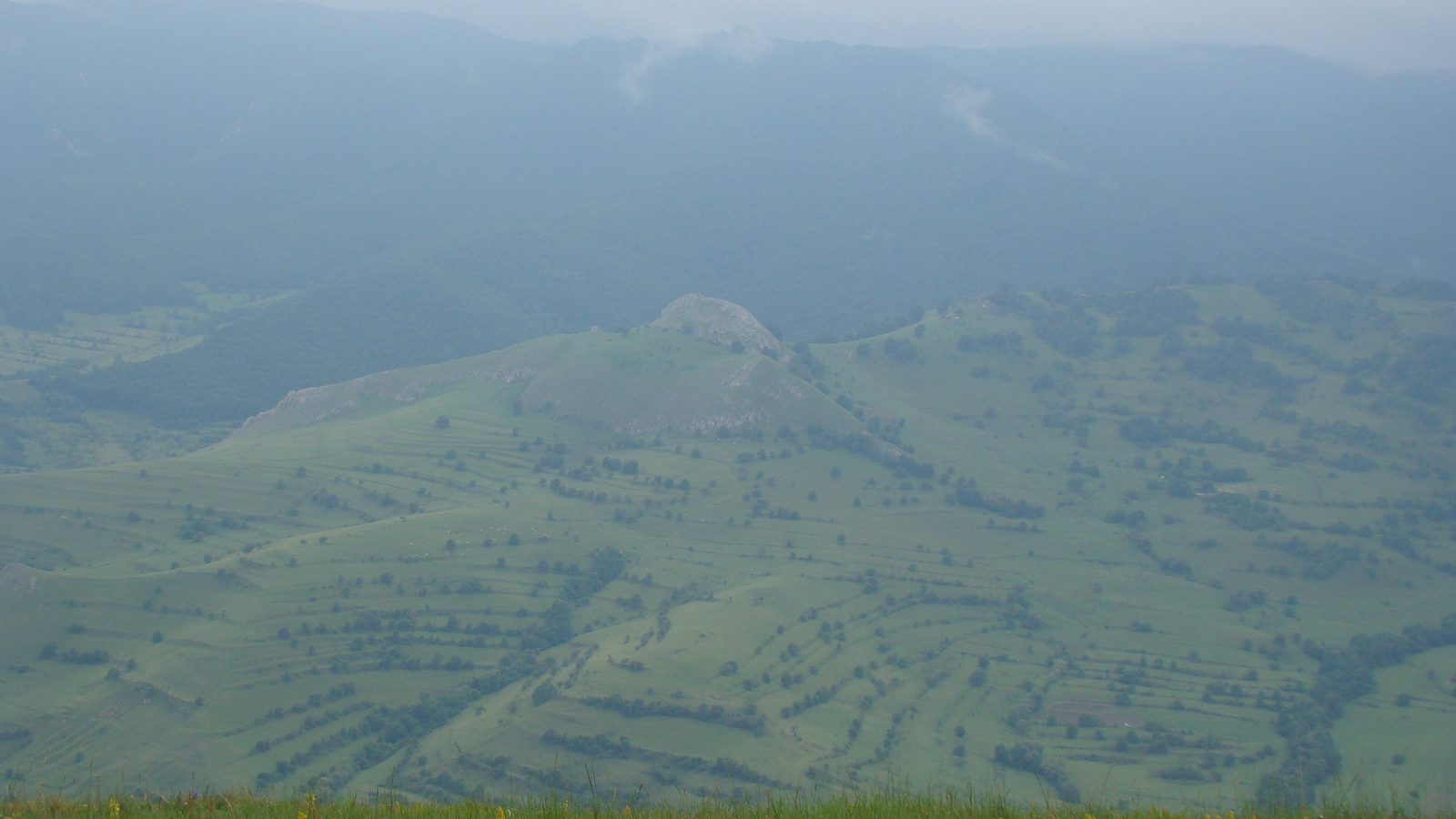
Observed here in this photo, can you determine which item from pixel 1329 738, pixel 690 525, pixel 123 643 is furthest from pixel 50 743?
pixel 1329 738

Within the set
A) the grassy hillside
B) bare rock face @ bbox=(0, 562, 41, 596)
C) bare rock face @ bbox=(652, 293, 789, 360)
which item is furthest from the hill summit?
bare rock face @ bbox=(0, 562, 41, 596)

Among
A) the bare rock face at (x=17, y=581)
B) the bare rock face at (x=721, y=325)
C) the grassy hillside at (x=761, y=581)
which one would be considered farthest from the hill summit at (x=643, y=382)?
the bare rock face at (x=17, y=581)

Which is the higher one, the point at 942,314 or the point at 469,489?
the point at 942,314

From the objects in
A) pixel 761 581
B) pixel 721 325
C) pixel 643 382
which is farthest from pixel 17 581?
pixel 721 325

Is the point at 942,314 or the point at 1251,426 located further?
the point at 942,314

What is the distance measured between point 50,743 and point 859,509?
231 feet

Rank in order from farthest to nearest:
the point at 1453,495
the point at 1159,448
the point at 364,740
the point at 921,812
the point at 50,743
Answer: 1. the point at 1159,448
2. the point at 1453,495
3. the point at 364,740
4. the point at 50,743
5. the point at 921,812

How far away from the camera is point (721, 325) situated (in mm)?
133375

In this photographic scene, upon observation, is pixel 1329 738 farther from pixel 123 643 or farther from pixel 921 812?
pixel 123 643

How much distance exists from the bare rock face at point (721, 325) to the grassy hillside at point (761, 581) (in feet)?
7.78

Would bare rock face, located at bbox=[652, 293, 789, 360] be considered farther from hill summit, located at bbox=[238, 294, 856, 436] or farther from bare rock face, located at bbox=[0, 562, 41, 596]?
bare rock face, located at bbox=[0, 562, 41, 596]

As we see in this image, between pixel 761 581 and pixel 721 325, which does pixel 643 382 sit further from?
pixel 761 581

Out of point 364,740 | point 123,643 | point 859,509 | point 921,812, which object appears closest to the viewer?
point 921,812

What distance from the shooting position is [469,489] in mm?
102812
